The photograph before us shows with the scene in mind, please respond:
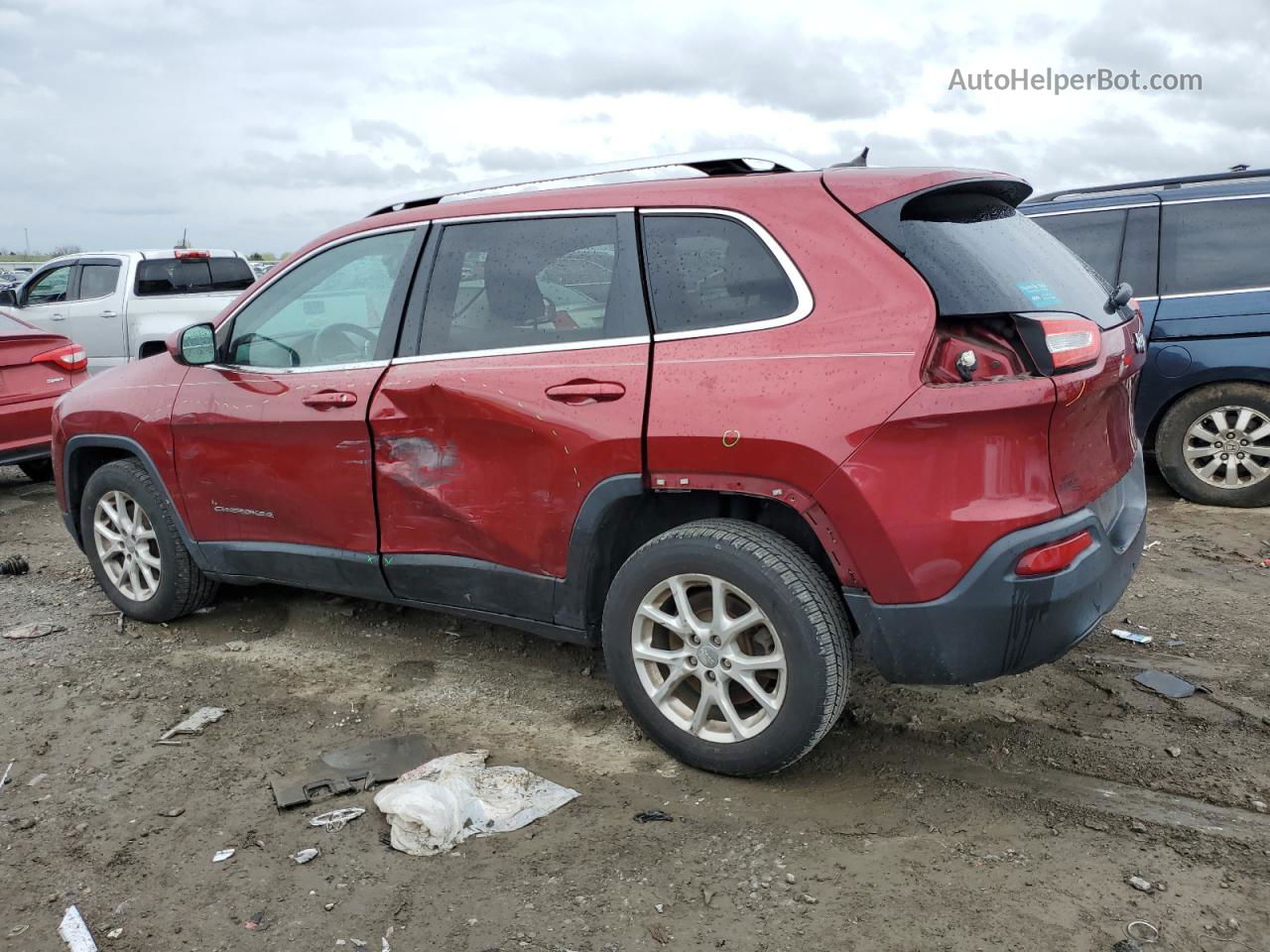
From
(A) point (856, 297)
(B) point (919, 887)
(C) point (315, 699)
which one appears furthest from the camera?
(C) point (315, 699)

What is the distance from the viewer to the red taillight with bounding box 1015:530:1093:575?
286 cm

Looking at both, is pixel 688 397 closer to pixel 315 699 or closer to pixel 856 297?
pixel 856 297

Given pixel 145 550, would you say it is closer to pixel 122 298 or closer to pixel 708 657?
pixel 708 657

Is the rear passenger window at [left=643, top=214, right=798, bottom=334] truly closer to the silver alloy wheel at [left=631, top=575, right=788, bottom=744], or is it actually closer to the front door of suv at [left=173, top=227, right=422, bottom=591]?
the silver alloy wheel at [left=631, top=575, right=788, bottom=744]

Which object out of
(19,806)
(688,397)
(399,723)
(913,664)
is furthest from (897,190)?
(19,806)

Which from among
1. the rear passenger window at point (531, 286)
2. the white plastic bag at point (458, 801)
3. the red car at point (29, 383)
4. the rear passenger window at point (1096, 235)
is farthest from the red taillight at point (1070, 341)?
the red car at point (29, 383)

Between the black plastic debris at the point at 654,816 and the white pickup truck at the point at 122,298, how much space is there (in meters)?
10.4

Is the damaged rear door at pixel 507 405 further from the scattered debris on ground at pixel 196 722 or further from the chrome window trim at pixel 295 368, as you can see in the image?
the scattered debris on ground at pixel 196 722

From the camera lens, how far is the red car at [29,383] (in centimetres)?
781

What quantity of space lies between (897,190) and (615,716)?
6.59 ft

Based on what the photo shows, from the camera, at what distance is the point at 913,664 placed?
118 inches

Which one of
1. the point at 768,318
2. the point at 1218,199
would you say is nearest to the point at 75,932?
the point at 768,318

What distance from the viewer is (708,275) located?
327 cm

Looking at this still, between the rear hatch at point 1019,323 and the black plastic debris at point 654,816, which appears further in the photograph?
the black plastic debris at point 654,816
